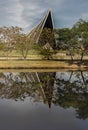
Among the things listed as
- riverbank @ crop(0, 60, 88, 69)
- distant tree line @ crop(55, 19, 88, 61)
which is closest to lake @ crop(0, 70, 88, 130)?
riverbank @ crop(0, 60, 88, 69)

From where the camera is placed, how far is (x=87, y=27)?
6344cm

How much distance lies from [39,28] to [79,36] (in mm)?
27962

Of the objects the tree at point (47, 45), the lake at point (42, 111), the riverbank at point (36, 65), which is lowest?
the riverbank at point (36, 65)

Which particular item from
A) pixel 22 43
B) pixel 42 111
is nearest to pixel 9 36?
pixel 22 43

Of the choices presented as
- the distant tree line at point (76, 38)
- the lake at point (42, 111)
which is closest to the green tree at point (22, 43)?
the distant tree line at point (76, 38)

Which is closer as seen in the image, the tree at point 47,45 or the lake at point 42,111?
the lake at point 42,111

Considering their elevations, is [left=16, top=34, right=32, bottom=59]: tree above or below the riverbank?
above

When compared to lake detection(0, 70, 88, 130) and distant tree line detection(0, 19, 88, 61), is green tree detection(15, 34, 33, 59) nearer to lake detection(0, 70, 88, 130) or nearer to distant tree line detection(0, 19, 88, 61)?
distant tree line detection(0, 19, 88, 61)

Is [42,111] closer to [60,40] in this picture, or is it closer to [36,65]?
[36,65]

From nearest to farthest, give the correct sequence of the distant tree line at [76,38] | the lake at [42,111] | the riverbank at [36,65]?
the lake at [42,111]
the riverbank at [36,65]
the distant tree line at [76,38]

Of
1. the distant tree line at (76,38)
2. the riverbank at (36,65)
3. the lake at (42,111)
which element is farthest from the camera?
the distant tree line at (76,38)

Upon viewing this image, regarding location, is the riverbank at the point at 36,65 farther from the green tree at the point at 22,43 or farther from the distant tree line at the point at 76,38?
the green tree at the point at 22,43

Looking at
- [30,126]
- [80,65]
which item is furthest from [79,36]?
[30,126]

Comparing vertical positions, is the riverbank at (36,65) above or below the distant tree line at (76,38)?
below
